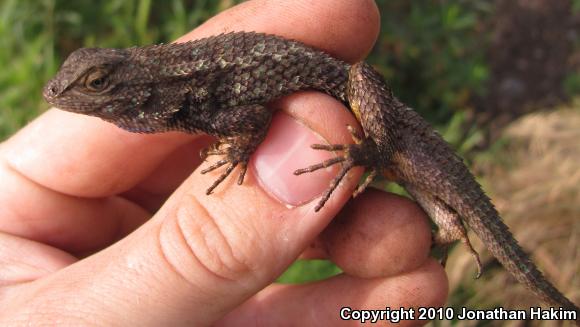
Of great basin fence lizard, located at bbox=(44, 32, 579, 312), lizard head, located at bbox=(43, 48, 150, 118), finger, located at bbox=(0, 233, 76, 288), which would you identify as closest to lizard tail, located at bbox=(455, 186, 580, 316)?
great basin fence lizard, located at bbox=(44, 32, 579, 312)

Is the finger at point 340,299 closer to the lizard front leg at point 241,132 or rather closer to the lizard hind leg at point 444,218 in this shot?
the lizard hind leg at point 444,218

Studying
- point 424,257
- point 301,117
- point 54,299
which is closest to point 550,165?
point 424,257

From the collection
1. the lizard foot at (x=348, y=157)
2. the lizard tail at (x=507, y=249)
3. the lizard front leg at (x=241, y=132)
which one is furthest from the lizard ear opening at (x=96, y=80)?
the lizard tail at (x=507, y=249)

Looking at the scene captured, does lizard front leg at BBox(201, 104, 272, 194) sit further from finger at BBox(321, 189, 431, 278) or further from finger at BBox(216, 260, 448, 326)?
finger at BBox(216, 260, 448, 326)

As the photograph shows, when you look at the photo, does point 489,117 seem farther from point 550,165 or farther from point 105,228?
point 105,228

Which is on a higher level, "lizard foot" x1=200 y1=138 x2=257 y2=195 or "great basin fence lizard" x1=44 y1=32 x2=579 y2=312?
"great basin fence lizard" x1=44 y1=32 x2=579 y2=312
